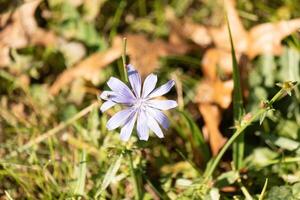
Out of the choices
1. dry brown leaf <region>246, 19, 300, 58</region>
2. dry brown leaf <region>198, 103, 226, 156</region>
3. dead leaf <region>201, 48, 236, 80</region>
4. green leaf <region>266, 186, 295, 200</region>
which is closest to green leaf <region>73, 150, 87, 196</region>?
dry brown leaf <region>198, 103, 226, 156</region>

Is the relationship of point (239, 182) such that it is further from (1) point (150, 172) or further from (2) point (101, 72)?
(2) point (101, 72)

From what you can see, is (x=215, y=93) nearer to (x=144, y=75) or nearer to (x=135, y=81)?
(x=144, y=75)

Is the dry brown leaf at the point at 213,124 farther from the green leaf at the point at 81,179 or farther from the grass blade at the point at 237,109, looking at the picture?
the green leaf at the point at 81,179

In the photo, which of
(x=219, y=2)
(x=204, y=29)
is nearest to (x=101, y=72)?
(x=204, y=29)

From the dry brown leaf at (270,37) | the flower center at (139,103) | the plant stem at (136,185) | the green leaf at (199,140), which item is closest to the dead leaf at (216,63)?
the dry brown leaf at (270,37)

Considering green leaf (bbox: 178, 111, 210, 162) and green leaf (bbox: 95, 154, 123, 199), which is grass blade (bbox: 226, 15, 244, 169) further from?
green leaf (bbox: 95, 154, 123, 199)

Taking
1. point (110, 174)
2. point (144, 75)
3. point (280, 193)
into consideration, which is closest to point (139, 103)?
point (110, 174)
